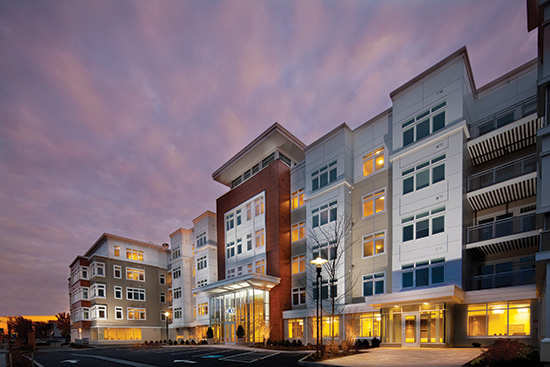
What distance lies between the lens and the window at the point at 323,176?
96.4 feet

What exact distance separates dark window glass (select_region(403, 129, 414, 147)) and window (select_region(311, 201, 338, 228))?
765cm

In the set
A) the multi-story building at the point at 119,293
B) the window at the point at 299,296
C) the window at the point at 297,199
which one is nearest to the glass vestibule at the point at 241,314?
the window at the point at 299,296

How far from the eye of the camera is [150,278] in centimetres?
5719

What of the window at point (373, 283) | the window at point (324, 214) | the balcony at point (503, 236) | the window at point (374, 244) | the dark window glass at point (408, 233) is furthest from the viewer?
the window at point (324, 214)

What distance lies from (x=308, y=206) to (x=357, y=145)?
287 inches

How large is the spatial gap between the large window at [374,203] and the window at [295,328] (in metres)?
11.5

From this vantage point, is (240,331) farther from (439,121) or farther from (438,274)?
(439,121)

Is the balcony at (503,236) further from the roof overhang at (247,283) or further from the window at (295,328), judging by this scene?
the roof overhang at (247,283)

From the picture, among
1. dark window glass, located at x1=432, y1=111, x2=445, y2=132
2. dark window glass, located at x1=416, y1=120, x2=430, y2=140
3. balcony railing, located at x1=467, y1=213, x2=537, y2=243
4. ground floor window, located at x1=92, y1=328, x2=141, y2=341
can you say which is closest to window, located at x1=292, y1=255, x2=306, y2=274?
balcony railing, located at x1=467, y1=213, x2=537, y2=243

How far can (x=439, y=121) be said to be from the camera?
22312 mm

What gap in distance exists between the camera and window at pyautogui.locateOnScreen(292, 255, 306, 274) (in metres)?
31.0

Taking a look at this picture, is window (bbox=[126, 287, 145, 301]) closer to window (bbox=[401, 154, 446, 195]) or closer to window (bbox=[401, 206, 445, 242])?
Answer: window (bbox=[401, 206, 445, 242])

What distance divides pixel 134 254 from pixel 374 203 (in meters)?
45.8

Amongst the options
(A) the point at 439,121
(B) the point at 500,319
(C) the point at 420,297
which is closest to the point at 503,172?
(A) the point at 439,121
